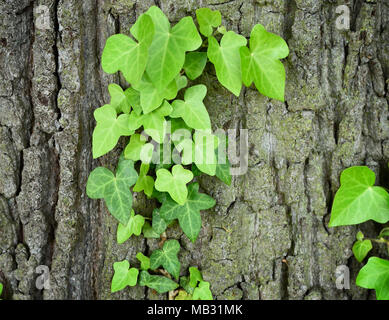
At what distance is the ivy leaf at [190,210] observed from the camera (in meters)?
1.01

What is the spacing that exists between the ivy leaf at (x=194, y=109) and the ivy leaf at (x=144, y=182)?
0.19 metres

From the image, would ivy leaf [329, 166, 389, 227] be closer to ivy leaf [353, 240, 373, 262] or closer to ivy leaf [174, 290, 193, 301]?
ivy leaf [353, 240, 373, 262]

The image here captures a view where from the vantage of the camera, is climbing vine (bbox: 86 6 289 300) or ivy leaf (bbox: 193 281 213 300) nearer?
climbing vine (bbox: 86 6 289 300)

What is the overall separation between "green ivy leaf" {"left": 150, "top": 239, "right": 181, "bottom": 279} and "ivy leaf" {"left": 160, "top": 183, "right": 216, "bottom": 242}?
105 mm

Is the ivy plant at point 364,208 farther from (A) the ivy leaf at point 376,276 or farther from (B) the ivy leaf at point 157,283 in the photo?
(B) the ivy leaf at point 157,283

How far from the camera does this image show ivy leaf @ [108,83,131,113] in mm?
966

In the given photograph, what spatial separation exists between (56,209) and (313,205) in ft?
2.76

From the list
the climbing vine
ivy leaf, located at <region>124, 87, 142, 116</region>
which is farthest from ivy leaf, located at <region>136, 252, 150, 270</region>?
ivy leaf, located at <region>124, 87, 142, 116</region>

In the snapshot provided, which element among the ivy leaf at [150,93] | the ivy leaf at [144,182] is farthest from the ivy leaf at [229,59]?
the ivy leaf at [144,182]

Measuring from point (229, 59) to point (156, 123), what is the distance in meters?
0.27

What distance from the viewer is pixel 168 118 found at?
963 mm

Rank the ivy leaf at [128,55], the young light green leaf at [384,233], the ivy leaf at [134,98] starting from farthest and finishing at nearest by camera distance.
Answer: the young light green leaf at [384,233] → the ivy leaf at [134,98] → the ivy leaf at [128,55]

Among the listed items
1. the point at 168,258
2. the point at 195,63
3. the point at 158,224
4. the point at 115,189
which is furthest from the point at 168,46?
the point at 168,258
